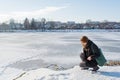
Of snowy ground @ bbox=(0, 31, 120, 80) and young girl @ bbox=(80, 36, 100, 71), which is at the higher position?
young girl @ bbox=(80, 36, 100, 71)

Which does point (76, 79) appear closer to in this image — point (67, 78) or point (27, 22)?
point (67, 78)

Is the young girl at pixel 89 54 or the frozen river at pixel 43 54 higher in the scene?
the young girl at pixel 89 54

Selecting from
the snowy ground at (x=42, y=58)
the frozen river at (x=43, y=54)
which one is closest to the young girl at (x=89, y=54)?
the snowy ground at (x=42, y=58)

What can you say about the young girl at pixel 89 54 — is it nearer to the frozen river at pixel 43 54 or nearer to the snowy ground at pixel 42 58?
the snowy ground at pixel 42 58

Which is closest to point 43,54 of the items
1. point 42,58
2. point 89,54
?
point 42,58

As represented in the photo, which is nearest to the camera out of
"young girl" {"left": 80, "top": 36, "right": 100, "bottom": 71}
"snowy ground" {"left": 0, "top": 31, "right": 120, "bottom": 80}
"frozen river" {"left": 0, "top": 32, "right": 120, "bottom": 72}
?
"young girl" {"left": 80, "top": 36, "right": 100, "bottom": 71}

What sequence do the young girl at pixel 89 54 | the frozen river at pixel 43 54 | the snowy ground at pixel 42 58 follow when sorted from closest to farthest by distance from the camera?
the young girl at pixel 89 54, the snowy ground at pixel 42 58, the frozen river at pixel 43 54

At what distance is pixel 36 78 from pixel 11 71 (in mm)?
3772

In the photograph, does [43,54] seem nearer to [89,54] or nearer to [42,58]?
[42,58]

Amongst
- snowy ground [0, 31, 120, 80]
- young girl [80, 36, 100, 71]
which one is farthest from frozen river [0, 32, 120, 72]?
young girl [80, 36, 100, 71]

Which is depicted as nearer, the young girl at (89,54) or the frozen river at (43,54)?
the young girl at (89,54)

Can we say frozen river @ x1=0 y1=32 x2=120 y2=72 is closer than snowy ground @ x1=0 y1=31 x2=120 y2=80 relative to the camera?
No

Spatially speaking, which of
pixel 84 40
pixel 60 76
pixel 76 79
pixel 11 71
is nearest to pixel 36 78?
pixel 60 76

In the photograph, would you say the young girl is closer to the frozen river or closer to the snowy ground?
the snowy ground
